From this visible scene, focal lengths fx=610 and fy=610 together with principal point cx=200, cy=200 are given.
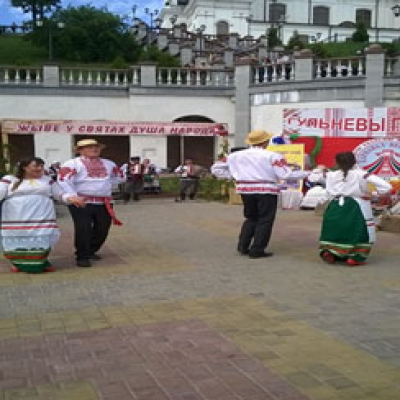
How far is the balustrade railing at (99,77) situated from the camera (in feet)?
83.1

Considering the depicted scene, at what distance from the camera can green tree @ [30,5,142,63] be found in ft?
159

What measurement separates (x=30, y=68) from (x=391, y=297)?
2192cm

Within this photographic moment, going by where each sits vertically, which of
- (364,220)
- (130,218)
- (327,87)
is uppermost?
(327,87)

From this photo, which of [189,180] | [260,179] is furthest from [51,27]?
[260,179]

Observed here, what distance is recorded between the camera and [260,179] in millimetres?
8086

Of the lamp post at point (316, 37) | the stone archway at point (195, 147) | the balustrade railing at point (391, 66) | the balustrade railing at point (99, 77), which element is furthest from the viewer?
the lamp post at point (316, 37)

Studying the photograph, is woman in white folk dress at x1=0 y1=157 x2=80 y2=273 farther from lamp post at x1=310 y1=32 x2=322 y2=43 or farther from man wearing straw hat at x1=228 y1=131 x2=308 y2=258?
lamp post at x1=310 y1=32 x2=322 y2=43

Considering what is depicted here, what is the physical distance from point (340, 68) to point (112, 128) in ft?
28.2

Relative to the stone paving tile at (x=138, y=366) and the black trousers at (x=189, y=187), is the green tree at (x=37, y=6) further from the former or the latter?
the stone paving tile at (x=138, y=366)

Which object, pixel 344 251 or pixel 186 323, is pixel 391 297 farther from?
pixel 186 323

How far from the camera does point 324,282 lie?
21.7 feet

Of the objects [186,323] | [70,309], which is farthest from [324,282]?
[70,309]

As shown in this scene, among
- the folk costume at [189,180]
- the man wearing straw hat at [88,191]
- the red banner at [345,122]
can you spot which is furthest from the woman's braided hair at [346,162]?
the folk costume at [189,180]

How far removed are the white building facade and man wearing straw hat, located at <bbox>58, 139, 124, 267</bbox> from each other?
54.4 metres
